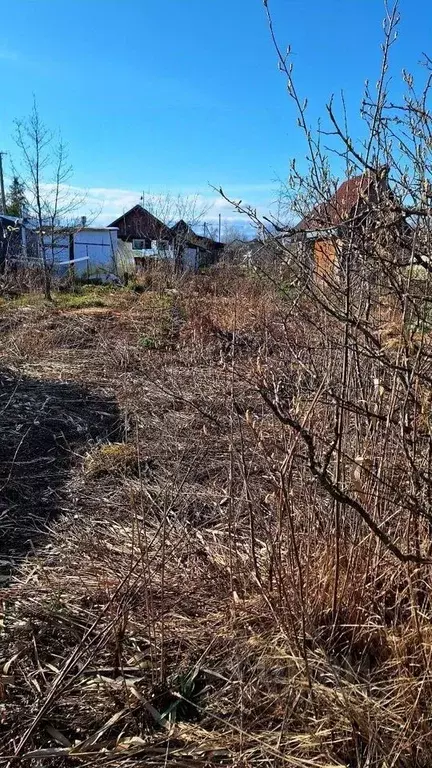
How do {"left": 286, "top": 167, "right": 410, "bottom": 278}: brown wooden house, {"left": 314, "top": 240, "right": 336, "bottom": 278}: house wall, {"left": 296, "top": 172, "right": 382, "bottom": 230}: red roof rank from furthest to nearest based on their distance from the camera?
{"left": 314, "top": 240, "right": 336, "bottom": 278}: house wall
{"left": 296, "top": 172, "right": 382, "bottom": 230}: red roof
{"left": 286, "top": 167, "right": 410, "bottom": 278}: brown wooden house

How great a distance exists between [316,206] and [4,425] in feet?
11.7

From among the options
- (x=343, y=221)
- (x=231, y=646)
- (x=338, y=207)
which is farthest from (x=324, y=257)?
(x=231, y=646)

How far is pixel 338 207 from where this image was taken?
2.21 metres

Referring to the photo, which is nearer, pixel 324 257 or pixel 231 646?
pixel 231 646

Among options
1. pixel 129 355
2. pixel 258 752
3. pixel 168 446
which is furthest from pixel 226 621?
pixel 129 355

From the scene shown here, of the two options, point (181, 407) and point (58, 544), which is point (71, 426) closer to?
point (181, 407)

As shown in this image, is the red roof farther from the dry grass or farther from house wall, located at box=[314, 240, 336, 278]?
the dry grass

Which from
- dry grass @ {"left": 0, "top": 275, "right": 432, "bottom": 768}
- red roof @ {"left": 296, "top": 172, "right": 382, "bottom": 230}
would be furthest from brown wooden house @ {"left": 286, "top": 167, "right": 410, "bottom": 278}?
dry grass @ {"left": 0, "top": 275, "right": 432, "bottom": 768}

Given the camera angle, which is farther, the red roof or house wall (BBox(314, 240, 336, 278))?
house wall (BBox(314, 240, 336, 278))

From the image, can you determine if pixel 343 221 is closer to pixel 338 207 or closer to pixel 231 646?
pixel 338 207

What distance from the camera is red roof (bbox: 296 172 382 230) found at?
6.57 ft

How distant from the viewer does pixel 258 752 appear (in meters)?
1.60

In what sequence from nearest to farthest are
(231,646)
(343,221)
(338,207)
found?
(343,221) → (231,646) → (338,207)

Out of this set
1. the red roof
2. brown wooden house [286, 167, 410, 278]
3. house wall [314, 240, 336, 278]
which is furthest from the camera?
house wall [314, 240, 336, 278]
